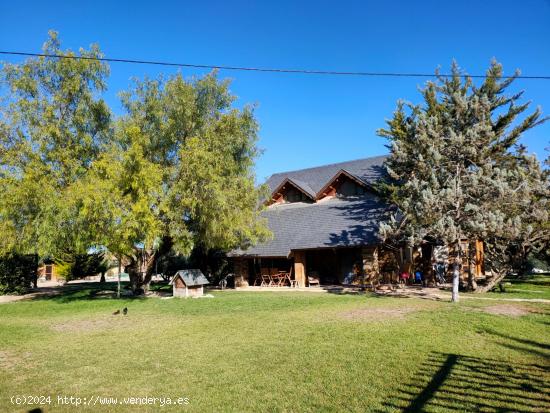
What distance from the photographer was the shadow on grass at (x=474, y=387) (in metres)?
5.44

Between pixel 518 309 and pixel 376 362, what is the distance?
8666 mm

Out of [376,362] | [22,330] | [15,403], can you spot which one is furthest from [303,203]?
Result: [15,403]

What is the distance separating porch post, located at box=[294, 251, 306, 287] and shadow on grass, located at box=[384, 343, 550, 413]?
57.1 ft

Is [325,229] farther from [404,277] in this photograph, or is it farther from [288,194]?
[288,194]

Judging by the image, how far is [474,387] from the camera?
6.10 m

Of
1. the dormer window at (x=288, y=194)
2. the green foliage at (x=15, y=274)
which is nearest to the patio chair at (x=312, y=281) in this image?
the dormer window at (x=288, y=194)

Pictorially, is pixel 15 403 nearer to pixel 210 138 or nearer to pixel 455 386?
pixel 455 386

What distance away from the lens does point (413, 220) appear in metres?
17.9

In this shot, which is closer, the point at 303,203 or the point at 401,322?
the point at 401,322

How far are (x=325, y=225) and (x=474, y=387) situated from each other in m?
19.4

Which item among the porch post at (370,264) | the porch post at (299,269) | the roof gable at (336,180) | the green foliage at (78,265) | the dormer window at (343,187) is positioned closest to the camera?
the porch post at (370,264)

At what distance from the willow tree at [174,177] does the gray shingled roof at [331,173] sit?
300 inches

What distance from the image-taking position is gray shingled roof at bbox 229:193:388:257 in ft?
76.1

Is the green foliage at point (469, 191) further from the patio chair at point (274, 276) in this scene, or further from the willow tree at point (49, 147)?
the willow tree at point (49, 147)
